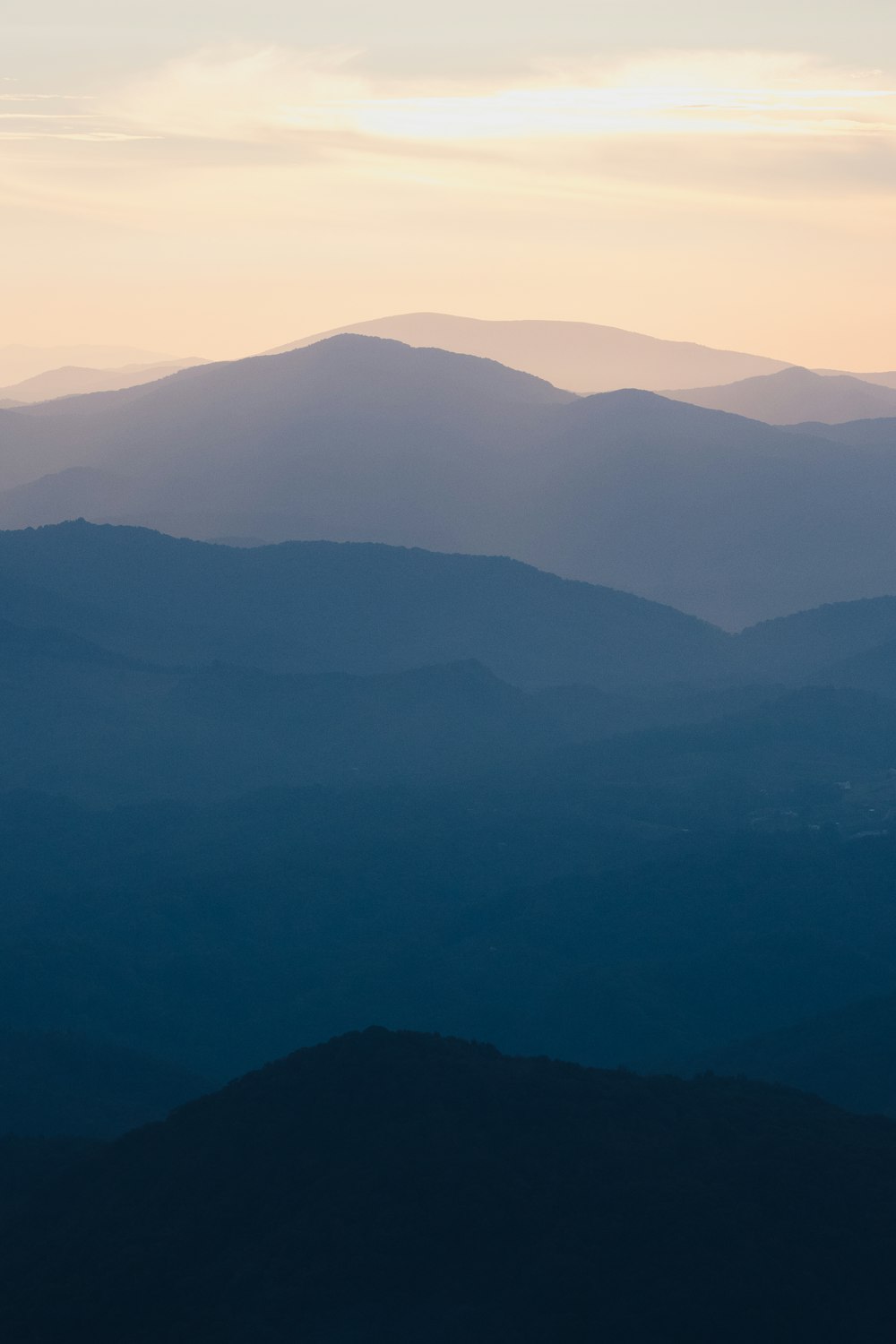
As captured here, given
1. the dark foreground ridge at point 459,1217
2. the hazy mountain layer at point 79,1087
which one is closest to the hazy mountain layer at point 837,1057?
the dark foreground ridge at point 459,1217

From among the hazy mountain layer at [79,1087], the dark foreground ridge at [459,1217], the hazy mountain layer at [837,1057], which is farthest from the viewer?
the hazy mountain layer at [79,1087]

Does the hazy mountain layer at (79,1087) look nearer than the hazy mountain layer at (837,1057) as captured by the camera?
No

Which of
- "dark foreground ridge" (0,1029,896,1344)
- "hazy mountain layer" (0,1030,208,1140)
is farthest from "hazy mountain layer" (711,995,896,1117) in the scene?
"hazy mountain layer" (0,1030,208,1140)

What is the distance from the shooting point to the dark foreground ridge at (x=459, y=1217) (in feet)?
146

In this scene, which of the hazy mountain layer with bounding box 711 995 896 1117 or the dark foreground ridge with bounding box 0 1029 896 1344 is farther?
the hazy mountain layer with bounding box 711 995 896 1117

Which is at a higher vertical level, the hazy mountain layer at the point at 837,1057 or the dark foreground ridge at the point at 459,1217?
the dark foreground ridge at the point at 459,1217

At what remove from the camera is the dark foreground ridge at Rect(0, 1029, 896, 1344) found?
44469 millimetres

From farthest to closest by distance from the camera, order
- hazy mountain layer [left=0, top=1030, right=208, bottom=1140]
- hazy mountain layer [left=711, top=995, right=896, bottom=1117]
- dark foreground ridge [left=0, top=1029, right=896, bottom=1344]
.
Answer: hazy mountain layer [left=0, top=1030, right=208, bottom=1140], hazy mountain layer [left=711, top=995, right=896, bottom=1117], dark foreground ridge [left=0, top=1029, right=896, bottom=1344]

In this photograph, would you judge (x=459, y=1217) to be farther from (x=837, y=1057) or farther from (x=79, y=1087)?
(x=79, y=1087)

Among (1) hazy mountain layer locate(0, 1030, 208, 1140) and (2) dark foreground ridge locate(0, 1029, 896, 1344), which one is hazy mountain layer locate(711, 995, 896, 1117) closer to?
(2) dark foreground ridge locate(0, 1029, 896, 1344)

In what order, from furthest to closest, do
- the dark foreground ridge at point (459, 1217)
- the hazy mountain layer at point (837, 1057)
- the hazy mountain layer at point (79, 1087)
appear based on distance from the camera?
the hazy mountain layer at point (79, 1087) < the hazy mountain layer at point (837, 1057) < the dark foreground ridge at point (459, 1217)

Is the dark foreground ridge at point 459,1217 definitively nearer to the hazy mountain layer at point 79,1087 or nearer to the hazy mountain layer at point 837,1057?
the hazy mountain layer at point 837,1057

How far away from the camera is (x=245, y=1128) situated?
54094mm

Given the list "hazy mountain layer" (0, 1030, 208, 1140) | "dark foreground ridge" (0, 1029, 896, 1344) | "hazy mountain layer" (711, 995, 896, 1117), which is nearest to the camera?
"dark foreground ridge" (0, 1029, 896, 1344)
